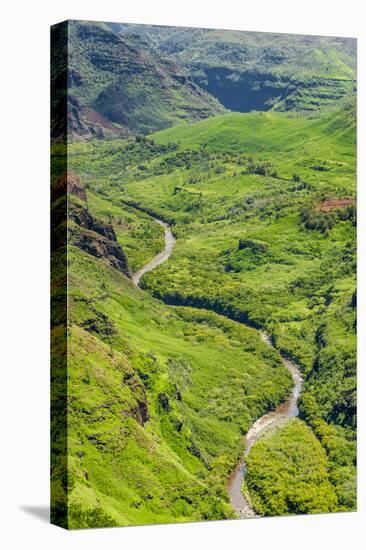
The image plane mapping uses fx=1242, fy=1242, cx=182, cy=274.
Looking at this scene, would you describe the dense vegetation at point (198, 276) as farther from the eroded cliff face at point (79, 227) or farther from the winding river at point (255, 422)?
the winding river at point (255, 422)

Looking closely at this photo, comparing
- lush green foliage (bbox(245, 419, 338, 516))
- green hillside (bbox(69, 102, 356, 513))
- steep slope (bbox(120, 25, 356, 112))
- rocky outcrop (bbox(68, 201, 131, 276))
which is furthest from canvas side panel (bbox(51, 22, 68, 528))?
lush green foliage (bbox(245, 419, 338, 516))

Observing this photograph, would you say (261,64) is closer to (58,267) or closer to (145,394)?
(58,267)

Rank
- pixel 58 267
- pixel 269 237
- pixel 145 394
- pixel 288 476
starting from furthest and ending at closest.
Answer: pixel 269 237
pixel 288 476
pixel 145 394
pixel 58 267

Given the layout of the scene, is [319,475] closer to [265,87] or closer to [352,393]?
[352,393]

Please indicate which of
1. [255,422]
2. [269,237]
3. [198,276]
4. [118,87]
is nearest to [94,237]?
[198,276]

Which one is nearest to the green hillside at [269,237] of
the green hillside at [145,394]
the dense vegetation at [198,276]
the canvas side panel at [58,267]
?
the dense vegetation at [198,276]

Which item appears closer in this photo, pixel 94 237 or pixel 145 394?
pixel 94 237
